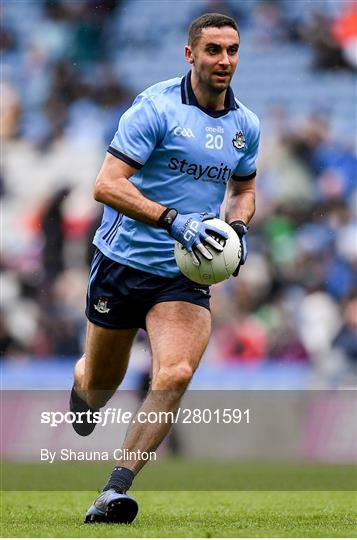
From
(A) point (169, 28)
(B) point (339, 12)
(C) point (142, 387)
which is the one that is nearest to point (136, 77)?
(A) point (169, 28)

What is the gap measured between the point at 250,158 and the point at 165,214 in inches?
33.0

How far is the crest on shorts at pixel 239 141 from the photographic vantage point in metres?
5.92

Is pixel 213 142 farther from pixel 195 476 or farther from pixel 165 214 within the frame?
pixel 195 476

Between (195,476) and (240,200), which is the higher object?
(240,200)

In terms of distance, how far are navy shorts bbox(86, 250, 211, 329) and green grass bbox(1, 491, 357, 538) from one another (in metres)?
0.95

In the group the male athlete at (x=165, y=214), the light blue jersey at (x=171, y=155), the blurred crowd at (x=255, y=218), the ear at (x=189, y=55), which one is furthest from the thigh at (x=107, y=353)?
the blurred crowd at (x=255, y=218)

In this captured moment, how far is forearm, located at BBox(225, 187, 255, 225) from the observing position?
20.1 feet

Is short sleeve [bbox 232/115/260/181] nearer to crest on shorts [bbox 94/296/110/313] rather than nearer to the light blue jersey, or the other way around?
the light blue jersey

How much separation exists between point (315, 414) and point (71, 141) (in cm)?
465

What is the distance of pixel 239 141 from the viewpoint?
19.5 ft

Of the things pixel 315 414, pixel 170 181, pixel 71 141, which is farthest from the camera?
pixel 71 141

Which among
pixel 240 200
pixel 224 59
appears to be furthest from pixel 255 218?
pixel 224 59

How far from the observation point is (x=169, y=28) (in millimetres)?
14711

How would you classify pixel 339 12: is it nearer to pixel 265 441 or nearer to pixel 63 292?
pixel 63 292
